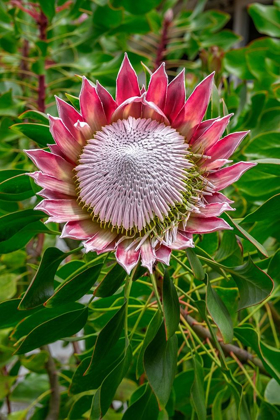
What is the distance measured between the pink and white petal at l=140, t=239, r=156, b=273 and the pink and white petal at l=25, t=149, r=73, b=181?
174 mm

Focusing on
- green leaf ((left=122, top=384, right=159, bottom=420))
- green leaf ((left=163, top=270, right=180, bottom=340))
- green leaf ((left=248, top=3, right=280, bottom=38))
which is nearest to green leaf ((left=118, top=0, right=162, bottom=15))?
green leaf ((left=248, top=3, right=280, bottom=38))

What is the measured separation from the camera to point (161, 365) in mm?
771

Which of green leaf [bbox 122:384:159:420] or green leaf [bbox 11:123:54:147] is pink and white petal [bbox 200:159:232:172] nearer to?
green leaf [bbox 11:123:54:147]

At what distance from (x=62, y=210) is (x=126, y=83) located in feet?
0.73

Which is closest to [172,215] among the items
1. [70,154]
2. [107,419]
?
[70,154]

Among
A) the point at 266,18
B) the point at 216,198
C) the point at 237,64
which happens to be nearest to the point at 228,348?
the point at 216,198

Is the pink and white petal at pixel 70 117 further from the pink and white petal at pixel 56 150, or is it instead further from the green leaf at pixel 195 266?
the green leaf at pixel 195 266

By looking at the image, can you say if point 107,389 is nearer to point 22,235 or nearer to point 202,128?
point 22,235

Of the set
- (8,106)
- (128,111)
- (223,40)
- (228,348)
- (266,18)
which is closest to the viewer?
(128,111)

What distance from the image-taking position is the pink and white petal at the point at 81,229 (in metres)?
0.74

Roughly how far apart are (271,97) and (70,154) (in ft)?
2.17

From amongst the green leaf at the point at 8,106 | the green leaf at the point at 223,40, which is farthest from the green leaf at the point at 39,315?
the green leaf at the point at 223,40

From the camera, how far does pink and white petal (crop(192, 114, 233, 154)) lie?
0.76 metres

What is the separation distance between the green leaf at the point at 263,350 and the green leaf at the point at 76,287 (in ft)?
1.07
